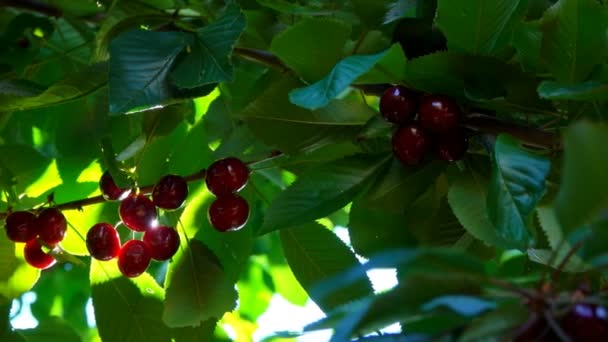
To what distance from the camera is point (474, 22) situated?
98 cm

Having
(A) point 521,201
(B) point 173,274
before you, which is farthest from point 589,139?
(B) point 173,274

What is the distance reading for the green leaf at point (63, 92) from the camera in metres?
1.17

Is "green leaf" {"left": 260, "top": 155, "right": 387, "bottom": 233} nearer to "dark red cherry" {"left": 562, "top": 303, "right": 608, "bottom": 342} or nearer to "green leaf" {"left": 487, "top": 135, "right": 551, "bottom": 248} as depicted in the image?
"green leaf" {"left": 487, "top": 135, "right": 551, "bottom": 248}

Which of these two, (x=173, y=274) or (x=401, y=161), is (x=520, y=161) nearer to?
(x=401, y=161)

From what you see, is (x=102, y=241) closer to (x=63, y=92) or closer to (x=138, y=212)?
(x=138, y=212)

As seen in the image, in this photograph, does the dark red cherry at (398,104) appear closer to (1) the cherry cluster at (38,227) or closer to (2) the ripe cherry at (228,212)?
(2) the ripe cherry at (228,212)

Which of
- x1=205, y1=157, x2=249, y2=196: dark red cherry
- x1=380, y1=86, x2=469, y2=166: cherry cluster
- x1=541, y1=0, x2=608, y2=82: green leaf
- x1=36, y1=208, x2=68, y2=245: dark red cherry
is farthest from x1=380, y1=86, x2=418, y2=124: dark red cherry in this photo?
x1=36, y1=208, x2=68, y2=245: dark red cherry

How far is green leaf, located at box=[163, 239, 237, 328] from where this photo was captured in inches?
49.3

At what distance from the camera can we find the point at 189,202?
1.37 m

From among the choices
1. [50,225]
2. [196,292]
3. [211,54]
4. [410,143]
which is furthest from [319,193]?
[50,225]

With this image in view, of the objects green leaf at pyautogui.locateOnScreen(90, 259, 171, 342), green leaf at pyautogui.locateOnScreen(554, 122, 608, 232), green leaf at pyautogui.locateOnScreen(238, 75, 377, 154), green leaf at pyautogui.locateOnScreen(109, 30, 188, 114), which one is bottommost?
green leaf at pyautogui.locateOnScreen(90, 259, 171, 342)

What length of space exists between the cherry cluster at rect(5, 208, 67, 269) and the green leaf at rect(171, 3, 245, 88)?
0.96 ft

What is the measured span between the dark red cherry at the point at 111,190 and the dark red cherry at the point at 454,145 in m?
0.43

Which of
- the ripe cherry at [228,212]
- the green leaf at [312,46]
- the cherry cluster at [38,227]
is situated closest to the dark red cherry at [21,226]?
the cherry cluster at [38,227]
